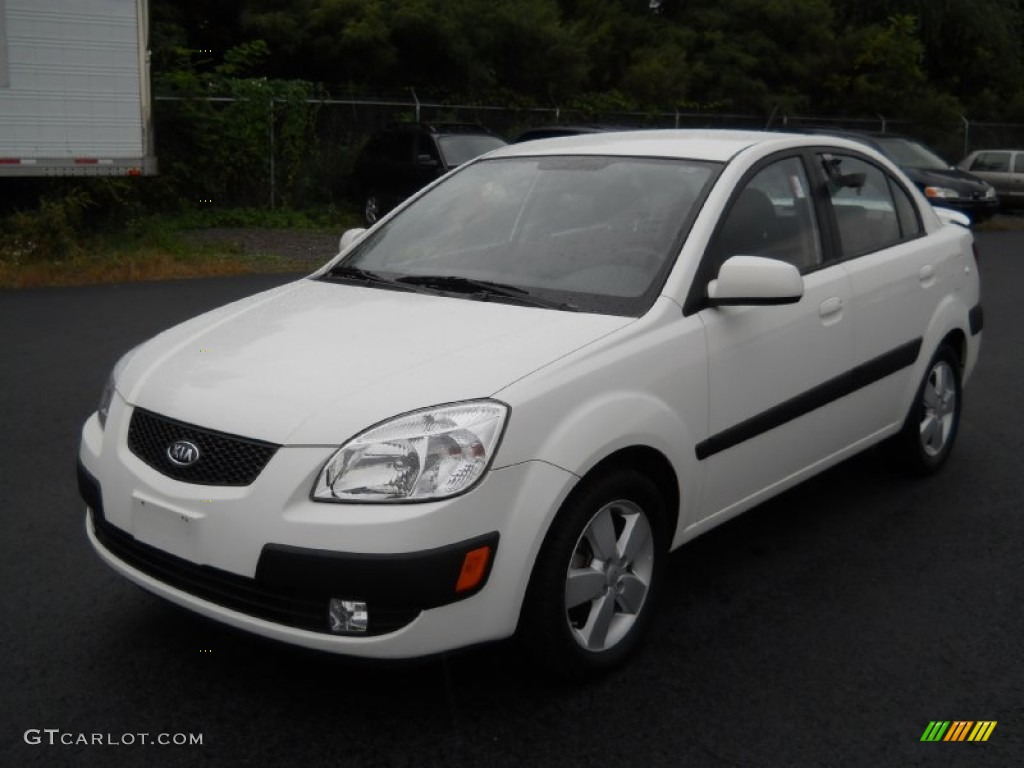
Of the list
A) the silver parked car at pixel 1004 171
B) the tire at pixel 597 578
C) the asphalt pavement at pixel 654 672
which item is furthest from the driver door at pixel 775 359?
the silver parked car at pixel 1004 171

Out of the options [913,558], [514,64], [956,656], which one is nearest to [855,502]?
[913,558]

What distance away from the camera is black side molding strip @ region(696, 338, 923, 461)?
3996 millimetres

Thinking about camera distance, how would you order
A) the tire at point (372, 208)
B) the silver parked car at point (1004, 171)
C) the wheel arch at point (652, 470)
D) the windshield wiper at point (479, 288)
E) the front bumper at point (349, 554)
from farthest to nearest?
the silver parked car at point (1004, 171) → the tire at point (372, 208) → the windshield wiper at point (479, 288) → the wheel arch at point (652, 470) → the front bumper at point (349, 554)

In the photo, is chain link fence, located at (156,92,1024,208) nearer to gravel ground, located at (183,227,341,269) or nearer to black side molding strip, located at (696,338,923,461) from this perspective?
gravel ground, located at (183,227,341,269)

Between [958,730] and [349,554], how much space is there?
1809mm

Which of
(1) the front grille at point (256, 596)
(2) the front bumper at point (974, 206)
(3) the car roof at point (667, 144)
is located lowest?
(2) the front bumper at point (974, 206)

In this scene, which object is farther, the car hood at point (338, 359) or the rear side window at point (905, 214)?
the rear side window at point (905, 214)

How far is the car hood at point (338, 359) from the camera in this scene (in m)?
3.24

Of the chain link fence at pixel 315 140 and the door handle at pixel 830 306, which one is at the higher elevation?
the door handle at pixel 830 306

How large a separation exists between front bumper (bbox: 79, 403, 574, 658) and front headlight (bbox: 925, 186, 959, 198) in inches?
652

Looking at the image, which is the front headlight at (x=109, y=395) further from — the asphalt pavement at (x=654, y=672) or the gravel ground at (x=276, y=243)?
the gravel ground at (x=276, y=243)

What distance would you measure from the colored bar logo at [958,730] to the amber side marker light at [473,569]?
4.42 feet

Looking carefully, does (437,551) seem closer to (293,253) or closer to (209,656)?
(209,656)

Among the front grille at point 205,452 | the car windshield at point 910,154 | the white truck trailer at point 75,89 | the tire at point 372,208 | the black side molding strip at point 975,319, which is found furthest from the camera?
the car windshield at point 910,154
